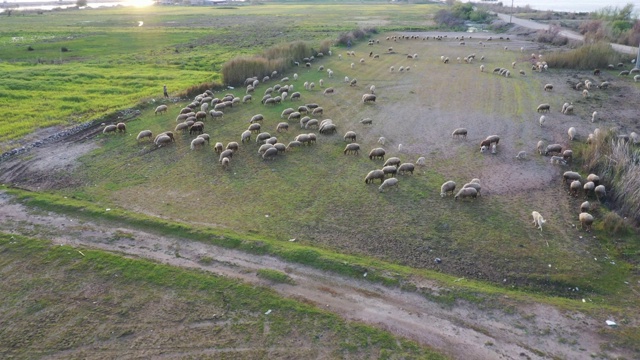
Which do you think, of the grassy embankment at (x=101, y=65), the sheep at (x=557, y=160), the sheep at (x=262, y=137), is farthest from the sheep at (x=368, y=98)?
the grassy embankment at (x=101, y=65)

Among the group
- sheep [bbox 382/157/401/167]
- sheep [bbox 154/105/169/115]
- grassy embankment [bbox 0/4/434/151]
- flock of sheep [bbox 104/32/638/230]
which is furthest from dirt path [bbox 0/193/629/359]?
sheep [bbox 154/105/169/115]

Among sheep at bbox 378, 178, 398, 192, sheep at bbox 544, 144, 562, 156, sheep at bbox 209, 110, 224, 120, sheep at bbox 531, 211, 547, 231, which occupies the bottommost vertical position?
sheep at bbox 531, 211, 547, 231

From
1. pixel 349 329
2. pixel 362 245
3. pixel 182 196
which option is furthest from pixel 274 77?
pixel 349 329

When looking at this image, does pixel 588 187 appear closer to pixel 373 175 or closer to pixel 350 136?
pixel 373 175

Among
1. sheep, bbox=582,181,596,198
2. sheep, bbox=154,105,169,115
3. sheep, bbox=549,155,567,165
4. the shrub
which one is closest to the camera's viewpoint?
sheep, bbox=582,181,596,198

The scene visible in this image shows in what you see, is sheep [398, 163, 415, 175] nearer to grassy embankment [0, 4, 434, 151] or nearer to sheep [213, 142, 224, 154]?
sheep [213, 142, 224, 154]

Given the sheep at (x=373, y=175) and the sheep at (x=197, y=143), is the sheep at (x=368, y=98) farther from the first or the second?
the sheep at (x=373, y=175)

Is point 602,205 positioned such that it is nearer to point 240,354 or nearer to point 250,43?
point 240,354
